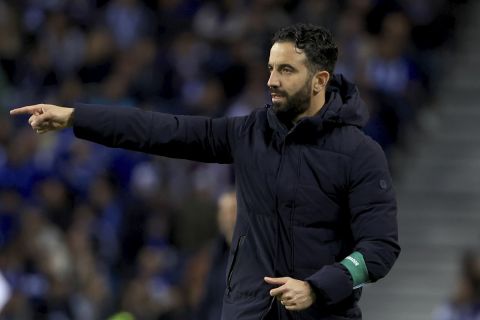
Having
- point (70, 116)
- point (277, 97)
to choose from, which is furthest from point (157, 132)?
point (277, 97)

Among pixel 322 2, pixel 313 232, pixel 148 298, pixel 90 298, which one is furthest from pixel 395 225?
pixel 322 2

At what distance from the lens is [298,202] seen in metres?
5.29

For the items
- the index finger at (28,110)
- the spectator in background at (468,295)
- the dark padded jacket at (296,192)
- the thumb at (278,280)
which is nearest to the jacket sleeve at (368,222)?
the dark padded jacket at (296,192)

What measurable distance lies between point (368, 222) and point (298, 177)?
1.03 feet

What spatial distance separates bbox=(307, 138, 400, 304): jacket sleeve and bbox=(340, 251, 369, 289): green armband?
2 cm

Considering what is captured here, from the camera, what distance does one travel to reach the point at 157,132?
17.8 ft

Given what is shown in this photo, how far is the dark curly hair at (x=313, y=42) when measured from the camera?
5.27 metres

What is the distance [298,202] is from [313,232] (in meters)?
0.12

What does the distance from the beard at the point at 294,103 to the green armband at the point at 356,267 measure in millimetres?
588

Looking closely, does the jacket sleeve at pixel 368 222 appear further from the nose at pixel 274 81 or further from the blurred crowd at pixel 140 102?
the blurred crowd at pixel 140 102

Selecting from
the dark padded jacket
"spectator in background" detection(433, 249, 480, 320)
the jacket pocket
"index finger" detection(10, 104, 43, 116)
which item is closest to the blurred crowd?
"spectator in background" detection(433, 249, 480, 320)

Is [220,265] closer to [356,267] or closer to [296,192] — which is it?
[296,192]

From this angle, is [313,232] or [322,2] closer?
[313,232]

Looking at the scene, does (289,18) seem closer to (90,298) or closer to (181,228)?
(181,228)
